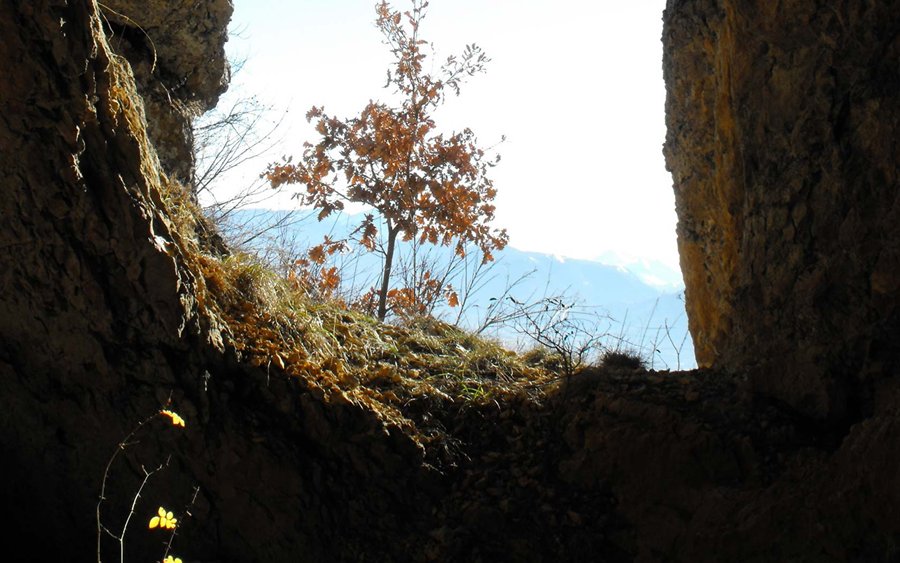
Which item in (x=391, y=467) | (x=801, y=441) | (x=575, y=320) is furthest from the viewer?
(x=575, y=320)

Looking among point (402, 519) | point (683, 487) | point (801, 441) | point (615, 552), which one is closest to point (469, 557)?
point (402, 519)

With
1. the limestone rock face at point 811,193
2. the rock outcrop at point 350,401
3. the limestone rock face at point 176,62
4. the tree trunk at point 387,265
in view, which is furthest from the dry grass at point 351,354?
the tree trunk at point 387,265

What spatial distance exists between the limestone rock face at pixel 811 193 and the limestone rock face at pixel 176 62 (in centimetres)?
328

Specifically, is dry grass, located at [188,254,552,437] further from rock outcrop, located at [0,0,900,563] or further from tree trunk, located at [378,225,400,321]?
tree trunk, located at [378,225,400,321]

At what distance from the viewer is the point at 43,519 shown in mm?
3777

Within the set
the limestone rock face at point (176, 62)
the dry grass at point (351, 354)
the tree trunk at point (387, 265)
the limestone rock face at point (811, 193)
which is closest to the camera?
the limestone rock face at point (811, 193)

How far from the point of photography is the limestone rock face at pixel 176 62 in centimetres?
542

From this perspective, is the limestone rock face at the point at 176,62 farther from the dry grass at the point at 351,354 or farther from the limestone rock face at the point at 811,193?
the limestone rock face at the point at 811,193

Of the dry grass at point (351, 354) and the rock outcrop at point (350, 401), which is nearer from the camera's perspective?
the rock outcrop at point (350, 401)

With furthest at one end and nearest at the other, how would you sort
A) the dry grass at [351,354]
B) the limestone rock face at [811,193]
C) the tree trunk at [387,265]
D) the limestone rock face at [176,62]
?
the tree trunk at [387,265] < the limestone rock face at [176,62] < the dry grass at [351,354] < the limestone rock face at [811,193]

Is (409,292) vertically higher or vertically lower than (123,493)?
higher

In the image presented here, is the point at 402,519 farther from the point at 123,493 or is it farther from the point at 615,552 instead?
the point at 123,493

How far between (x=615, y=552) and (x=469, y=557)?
597mm

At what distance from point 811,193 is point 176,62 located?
13.5ft
